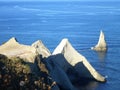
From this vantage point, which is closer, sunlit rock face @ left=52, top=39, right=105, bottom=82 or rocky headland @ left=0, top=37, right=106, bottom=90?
rocky headland @ left=0, top=37, right=106, bottom=90

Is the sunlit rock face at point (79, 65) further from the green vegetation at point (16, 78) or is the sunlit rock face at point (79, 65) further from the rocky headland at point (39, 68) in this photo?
the green vegetation at point (16, 78)

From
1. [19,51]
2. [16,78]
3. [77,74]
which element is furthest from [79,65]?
[16,78]

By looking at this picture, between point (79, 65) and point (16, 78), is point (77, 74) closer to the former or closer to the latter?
point (79, 65)

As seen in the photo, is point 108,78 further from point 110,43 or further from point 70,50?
point 110,43

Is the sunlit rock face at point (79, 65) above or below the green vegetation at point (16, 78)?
below

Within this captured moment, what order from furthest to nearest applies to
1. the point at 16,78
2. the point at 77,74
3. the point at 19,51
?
the point at 77,74 < the point at 19,51 < the point at 16,78

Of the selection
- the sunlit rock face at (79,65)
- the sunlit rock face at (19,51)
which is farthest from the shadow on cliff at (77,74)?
the sunlit rock face at (19,51)

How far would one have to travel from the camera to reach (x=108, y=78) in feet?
189

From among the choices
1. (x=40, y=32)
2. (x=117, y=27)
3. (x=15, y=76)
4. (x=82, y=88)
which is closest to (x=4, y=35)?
(x=40, y=32)

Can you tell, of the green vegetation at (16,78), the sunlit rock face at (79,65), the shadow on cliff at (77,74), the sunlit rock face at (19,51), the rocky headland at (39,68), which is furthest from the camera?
the sunlit rock face at (79,65)

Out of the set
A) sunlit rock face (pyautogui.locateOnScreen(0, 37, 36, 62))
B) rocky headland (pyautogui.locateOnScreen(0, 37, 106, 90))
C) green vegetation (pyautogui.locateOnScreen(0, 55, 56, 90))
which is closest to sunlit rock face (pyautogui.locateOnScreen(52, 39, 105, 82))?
rocky headland (pyautogui.locateOnScreen(0, 37, 106, 90))

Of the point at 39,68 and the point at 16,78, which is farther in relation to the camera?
the point at 39,68

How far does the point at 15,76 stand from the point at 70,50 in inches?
1549

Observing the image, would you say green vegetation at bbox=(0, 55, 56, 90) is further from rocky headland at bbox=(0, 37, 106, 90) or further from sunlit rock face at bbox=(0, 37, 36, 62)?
sunlit rock face at bbox=(0, 37, 36, 62)
